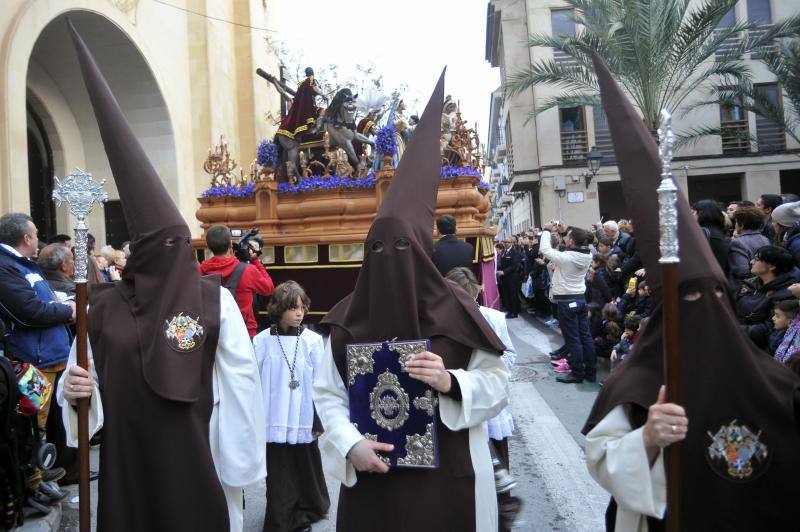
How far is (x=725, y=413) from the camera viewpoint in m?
1.99

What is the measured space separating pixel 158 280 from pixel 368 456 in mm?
1321

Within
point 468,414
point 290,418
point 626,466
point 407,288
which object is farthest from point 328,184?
point 626,466

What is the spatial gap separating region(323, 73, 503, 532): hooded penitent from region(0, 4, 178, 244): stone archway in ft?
37.8

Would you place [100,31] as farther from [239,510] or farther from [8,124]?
[239,510]

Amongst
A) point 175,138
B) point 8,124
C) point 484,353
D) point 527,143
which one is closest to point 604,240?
point 484,353

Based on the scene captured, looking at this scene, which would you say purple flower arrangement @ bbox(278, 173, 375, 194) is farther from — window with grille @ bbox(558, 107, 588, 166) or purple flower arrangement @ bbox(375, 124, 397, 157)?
window with grille @ bbox(558, 107, 588, 166)

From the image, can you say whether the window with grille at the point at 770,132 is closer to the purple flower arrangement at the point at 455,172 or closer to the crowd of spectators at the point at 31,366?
the purple flower arrangement at the point at 455,172

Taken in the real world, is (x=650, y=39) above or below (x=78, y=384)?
above

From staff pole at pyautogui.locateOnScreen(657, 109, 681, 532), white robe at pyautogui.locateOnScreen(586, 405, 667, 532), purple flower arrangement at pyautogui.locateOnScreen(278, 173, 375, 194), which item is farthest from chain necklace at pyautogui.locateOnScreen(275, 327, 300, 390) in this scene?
purple flower arrangement at pyautogui.locateOnScreen(278, 173, 375, 194)

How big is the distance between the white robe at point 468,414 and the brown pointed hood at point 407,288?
0.13 metres

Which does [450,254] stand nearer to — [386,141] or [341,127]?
[386,141]

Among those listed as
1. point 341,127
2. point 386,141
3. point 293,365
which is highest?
point 341,127

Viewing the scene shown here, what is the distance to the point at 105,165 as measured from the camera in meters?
15.7

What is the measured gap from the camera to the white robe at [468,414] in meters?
2.48
